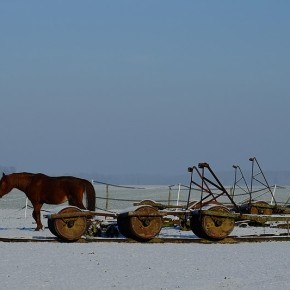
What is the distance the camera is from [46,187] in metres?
26.3

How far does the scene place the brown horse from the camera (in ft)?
84.7

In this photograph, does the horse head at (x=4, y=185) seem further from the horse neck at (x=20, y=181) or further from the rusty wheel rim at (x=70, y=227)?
the rusty wheel rim at (x=70, y=227)

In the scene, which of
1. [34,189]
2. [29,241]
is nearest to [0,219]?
[34,189]
